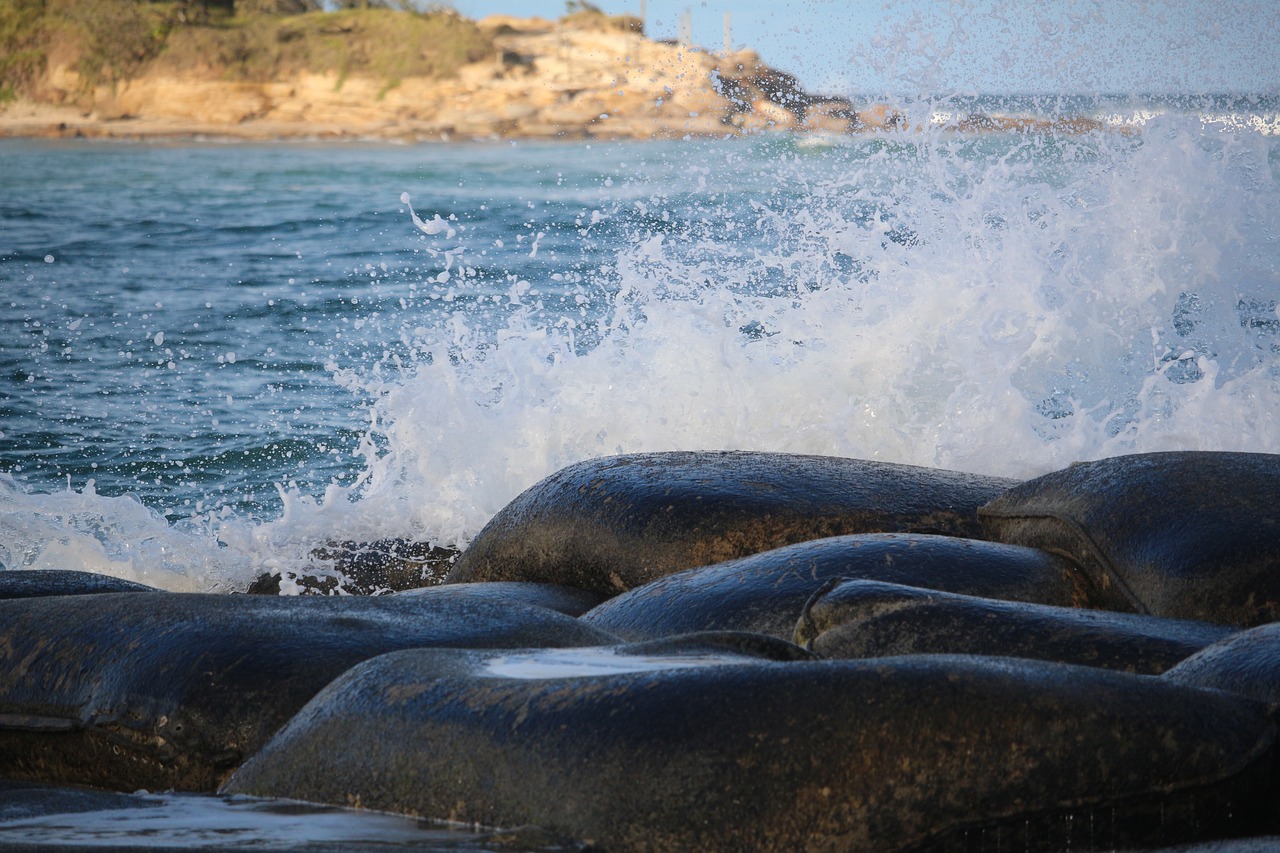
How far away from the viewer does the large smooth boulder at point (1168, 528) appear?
316cm

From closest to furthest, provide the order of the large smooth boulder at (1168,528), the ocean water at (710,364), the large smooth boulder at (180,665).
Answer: the large smooth boulder at (180,665), the large smooth boulder at (1168,528), the ocean water at (710,364)

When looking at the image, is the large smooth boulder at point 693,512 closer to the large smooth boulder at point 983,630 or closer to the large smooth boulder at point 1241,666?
the large smooth boulder at point 983,630

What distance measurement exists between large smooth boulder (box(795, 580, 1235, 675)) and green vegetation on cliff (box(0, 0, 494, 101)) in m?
52.8

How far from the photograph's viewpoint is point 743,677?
212 cm

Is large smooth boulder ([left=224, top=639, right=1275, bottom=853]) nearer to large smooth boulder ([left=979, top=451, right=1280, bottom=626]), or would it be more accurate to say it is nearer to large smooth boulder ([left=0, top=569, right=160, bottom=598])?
large smooth boulder ([left=979, top=451, right=1280, bottom=626])

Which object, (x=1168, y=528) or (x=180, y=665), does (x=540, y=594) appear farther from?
(x=1168, y=528)

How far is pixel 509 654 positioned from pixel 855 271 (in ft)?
19.4

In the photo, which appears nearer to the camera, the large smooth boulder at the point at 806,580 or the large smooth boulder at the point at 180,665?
the large smooth boulder at the point at 180,665

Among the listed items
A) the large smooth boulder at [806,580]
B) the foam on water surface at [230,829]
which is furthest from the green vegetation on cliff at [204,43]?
the foam on water surface at [230,829]

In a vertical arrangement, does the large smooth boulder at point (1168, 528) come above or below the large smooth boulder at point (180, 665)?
above

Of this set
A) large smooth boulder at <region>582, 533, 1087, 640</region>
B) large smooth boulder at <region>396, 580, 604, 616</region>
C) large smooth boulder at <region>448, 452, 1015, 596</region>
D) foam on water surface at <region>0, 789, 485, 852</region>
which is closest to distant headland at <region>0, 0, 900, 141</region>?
large smooth boulder at <region>448, 452, 1015, 596</region>

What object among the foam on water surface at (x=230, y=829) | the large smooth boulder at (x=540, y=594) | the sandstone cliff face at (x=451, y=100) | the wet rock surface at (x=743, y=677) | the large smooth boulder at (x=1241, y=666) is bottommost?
the large smooth boulder at (x=540, y=594)

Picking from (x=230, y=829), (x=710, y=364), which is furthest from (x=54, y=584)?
(x=710, y=364)

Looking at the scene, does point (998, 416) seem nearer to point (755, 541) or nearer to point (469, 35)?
point (755, 541)
